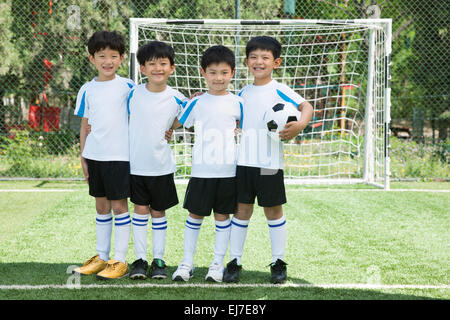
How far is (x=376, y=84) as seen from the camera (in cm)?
729

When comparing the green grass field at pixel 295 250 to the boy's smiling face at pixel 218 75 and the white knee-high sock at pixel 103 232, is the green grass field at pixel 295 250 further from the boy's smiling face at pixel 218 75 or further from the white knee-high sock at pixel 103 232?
the boy's smiling face at pixel 218 75

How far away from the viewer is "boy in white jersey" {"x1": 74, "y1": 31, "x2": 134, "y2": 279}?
9.49 feet

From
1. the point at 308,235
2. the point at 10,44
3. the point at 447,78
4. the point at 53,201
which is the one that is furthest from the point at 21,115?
the point at 447,78

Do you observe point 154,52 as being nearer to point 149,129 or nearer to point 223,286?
point 149,129

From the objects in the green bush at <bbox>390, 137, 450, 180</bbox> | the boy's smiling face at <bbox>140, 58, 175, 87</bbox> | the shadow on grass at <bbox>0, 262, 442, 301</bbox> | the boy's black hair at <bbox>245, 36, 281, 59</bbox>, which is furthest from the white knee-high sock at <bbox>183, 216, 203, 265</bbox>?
the green bush at <bbox>390, 137, 450, 180</bbox>

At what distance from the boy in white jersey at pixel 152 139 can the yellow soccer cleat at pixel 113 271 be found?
6cm

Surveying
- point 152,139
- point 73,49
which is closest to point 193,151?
point 152,139

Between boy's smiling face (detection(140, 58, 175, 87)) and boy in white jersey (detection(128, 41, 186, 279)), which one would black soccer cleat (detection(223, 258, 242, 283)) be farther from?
boy's smiling face (detection(140, 58, 175, 87))

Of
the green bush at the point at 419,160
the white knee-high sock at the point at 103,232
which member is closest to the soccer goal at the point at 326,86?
the green bush at the point at 419,160

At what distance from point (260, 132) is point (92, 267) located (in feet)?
4.54

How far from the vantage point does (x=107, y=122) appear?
9.49 ft
